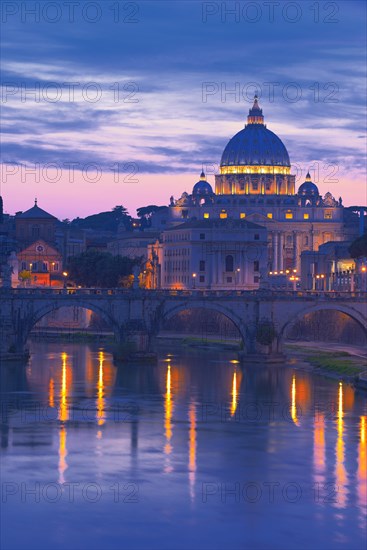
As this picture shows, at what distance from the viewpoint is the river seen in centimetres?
4509

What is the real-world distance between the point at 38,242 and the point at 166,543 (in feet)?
455

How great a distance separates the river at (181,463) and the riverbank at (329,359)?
103 inches

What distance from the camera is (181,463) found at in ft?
182

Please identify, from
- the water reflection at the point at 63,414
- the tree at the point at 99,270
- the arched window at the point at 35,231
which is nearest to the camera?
the water reflection at the point at 63,414

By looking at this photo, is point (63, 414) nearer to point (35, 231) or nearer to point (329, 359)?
point (329, 359)

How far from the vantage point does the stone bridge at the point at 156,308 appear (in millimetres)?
100500

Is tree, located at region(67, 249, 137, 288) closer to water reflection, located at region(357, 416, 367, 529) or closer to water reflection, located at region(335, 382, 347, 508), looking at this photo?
water reflection, located at region(335, 382, 347, 508)

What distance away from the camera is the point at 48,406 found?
7262cm

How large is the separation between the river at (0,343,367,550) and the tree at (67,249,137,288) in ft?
262

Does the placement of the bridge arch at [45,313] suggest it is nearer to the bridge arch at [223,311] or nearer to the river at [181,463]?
the bridge arch at [223,311]

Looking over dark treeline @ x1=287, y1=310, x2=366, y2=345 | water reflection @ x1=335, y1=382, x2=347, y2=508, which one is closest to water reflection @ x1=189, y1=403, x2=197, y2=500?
water reflection @ x1=335, y1=382, x2=347, y2=508

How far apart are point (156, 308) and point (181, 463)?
4664 cm

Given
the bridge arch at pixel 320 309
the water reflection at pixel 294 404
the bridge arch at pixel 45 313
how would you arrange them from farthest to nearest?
the bridge arch at pixel 320 309, the bridge arch at pixel 45 313, the water reflection at pixel 294 404

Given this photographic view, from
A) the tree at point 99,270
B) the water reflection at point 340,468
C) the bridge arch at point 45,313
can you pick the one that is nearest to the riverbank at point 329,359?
the bridge arch at point 45,313
